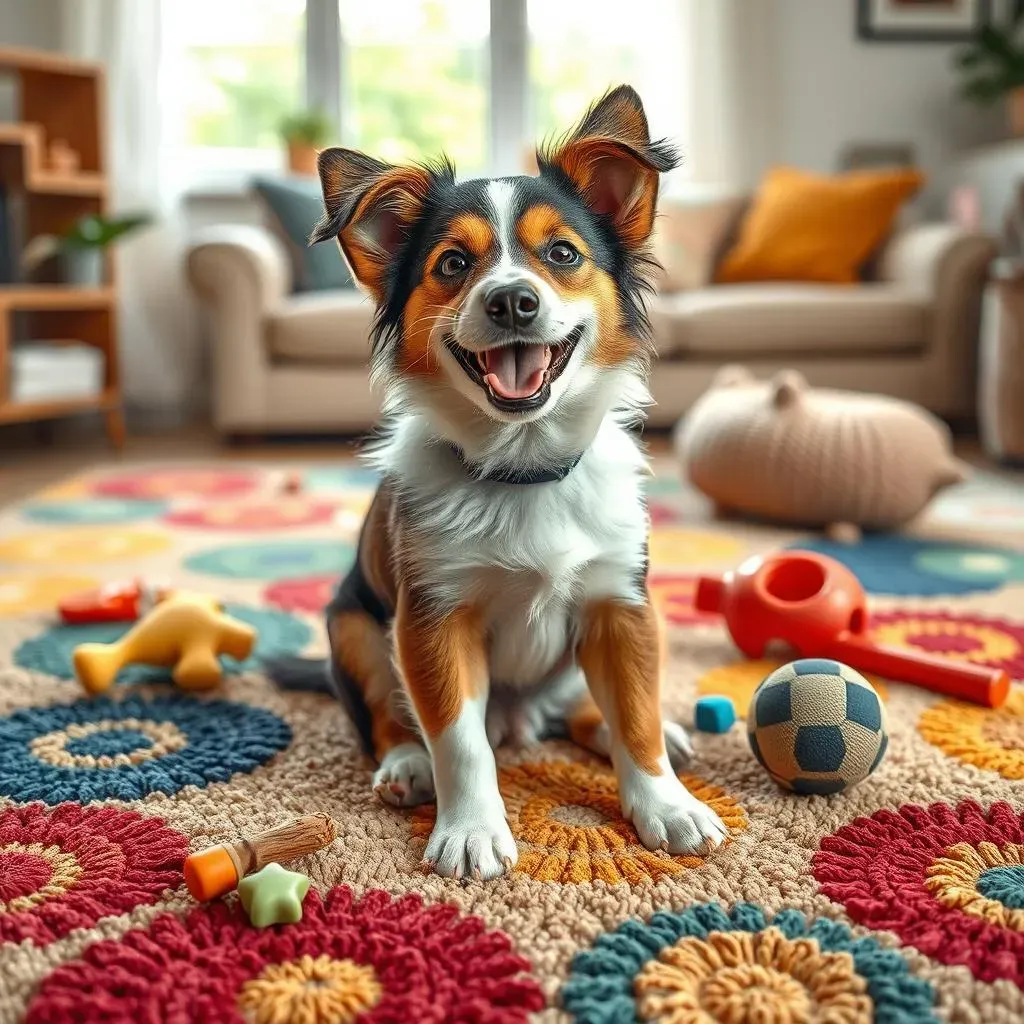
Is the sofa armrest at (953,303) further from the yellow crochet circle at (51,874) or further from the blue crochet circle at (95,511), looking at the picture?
the yellow crochet circle at (51,874)

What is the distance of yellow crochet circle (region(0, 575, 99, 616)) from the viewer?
220cm

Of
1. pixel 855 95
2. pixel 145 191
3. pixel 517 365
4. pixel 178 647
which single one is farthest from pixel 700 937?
pixel 855 95

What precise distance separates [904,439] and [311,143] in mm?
3415

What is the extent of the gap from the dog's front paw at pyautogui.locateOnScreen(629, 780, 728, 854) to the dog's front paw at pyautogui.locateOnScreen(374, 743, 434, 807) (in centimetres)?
25

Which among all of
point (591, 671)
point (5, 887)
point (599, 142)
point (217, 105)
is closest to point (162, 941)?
point (5, 887)

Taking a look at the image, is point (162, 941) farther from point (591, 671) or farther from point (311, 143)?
point (311, 143)

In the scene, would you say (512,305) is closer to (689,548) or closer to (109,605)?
(109,605)

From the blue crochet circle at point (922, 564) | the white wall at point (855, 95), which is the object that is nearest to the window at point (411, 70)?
→ the white wall at point (855, 95)

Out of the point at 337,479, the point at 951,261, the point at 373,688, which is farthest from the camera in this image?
the point at 951,261

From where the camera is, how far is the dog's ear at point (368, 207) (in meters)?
1.24

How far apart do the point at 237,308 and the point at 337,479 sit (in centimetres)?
98

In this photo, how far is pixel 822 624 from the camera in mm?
1700

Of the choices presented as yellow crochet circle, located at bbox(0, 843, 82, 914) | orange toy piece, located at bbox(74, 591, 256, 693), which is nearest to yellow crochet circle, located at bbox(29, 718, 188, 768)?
orange toy piece, located at bbox(74, 591, 256, 693)

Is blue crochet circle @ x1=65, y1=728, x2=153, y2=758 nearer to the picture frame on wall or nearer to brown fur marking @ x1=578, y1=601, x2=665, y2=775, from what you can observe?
brown fur marking @ x1=578, y1=601, x2=665, y2=775
